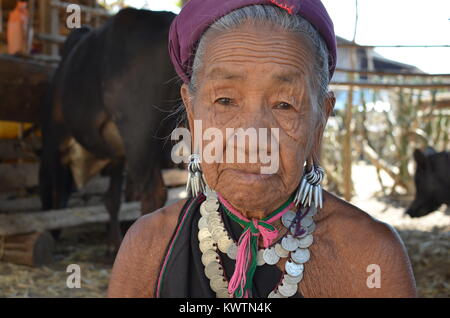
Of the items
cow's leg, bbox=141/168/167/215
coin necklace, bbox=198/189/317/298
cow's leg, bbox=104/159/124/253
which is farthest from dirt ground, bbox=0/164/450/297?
coin necklace, bbox=198/189/317/298

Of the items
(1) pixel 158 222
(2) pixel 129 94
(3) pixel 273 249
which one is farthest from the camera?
(2) pixel 129 94

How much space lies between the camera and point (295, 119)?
137cm

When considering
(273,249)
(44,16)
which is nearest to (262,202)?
(273,249)

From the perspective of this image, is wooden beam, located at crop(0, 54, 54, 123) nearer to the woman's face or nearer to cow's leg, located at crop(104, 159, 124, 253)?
cow's leg, located at crop(104, 159, 124, 253)

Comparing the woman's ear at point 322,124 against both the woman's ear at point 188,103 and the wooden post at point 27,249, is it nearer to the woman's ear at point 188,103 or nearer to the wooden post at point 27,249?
the woman's ear at point 188,103

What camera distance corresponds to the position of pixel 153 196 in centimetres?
413

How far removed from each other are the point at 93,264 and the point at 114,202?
2.50 feet

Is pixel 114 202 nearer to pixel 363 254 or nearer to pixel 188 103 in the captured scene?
pixel 188 103

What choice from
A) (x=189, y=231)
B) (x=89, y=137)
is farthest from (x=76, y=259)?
(x=189, y=231)

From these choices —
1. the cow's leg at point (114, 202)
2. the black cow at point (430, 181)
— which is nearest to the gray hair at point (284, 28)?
the cow's leg at point (114, 202)

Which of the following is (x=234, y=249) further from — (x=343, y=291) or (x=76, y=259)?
(x=76, y=259)

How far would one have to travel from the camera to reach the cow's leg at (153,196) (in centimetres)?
411

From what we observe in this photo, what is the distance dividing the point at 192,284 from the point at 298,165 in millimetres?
441

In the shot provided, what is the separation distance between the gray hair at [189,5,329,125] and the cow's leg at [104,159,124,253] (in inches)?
154
